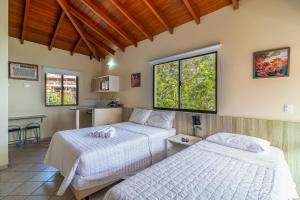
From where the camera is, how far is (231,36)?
2561 mm

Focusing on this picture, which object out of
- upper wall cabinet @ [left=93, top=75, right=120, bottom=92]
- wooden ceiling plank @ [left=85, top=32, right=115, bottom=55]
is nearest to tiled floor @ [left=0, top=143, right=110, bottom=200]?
upper wall cabinet @ [left=93, top=75, right=120, bottom=92]

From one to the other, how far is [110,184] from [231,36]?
3015 mm

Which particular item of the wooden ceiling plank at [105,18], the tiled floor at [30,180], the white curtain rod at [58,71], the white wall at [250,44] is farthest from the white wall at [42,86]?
the white wall at [250,44]

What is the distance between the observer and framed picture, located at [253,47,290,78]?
209 centimetres

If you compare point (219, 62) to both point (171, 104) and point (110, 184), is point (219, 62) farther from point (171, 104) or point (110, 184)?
point (110, 184)

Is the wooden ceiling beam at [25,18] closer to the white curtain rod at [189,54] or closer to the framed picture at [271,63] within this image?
the white curtain rod at [189,54]

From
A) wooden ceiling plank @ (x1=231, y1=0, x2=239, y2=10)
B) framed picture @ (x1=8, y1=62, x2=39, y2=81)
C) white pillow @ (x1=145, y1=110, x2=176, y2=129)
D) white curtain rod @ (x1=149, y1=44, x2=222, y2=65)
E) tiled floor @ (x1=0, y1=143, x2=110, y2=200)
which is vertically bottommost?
tiled floor @ (x1=0, y1=143, x2=110, y2=200)

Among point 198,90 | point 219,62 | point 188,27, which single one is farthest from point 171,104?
point 188,27

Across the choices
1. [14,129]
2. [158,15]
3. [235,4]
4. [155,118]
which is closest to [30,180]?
[14,129]

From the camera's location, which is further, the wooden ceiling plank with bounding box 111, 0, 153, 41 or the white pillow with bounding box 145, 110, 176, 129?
the white pillow with bounding box 145, 110, 176, 129

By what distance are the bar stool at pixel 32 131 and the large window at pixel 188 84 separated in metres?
3.40

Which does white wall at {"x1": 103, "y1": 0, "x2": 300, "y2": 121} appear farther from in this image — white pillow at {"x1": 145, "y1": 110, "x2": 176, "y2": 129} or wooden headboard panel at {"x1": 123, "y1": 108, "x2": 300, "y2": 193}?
white pillow at {"x1": 145, "y1": 110, "x2": 176, "y2": 129}

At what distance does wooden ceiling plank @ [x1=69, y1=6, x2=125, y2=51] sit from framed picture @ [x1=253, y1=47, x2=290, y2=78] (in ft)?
11.4

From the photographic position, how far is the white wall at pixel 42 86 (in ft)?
13.4
